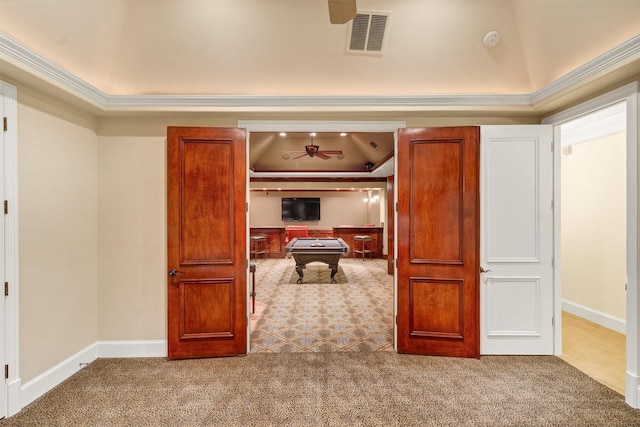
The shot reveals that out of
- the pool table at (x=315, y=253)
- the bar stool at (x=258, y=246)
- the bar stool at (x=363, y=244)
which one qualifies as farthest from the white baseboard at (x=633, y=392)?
the bar stool at (x=258, y=246)

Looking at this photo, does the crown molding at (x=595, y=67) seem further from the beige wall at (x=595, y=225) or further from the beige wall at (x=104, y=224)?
the beige wall at (x=595, y=225)

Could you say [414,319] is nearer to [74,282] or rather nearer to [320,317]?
[320,317]

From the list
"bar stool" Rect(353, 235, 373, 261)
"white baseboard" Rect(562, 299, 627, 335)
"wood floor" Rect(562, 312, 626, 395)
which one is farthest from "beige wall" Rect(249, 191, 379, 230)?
"wood floor" Rect(562, 312, 626, 395)

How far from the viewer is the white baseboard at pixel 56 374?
2.29 metres

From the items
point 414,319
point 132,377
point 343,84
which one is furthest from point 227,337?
point 343,84

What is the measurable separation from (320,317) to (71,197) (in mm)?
3295

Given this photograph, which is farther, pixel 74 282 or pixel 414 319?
pixel 414 319

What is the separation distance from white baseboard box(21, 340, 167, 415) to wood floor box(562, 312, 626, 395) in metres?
4.31

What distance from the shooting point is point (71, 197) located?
271cm

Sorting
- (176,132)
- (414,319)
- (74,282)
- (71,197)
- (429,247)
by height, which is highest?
(176,132)

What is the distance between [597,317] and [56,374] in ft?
20.7

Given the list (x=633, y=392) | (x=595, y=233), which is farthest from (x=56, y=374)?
(x=595, y=233)

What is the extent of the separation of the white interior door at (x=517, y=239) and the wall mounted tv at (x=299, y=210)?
30.5 feet

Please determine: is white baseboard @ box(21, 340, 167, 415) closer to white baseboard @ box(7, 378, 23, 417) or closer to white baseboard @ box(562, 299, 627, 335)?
white baseboard @ box(7, 378, 23, 417)
